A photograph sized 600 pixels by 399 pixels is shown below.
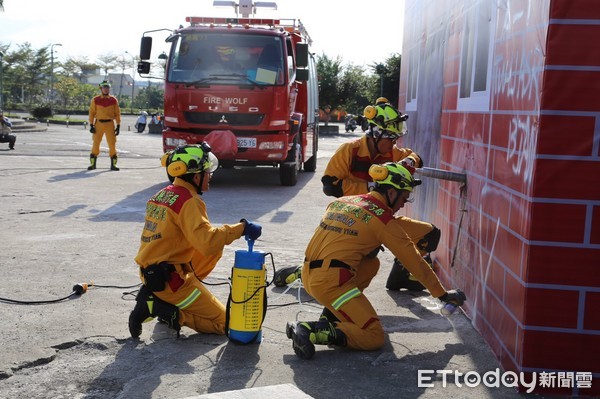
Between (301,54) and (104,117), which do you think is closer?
(301,54)

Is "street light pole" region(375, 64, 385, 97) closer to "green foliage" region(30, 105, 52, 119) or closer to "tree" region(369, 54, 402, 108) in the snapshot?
"tree" region(369, 54, 402, 108)

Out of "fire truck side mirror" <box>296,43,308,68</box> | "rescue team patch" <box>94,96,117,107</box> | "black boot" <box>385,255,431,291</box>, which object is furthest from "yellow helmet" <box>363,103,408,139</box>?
"rescue team patch" <box>94,96,117,107</box>

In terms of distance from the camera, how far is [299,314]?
595cm

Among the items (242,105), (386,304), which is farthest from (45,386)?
(242,105)

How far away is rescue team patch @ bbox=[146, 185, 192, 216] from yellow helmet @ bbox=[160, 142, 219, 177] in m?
0.11

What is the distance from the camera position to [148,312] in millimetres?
5156

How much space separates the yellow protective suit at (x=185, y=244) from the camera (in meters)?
4.94

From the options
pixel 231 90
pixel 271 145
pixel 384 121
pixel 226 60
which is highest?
pixel 226 60

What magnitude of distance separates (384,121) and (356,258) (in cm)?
193

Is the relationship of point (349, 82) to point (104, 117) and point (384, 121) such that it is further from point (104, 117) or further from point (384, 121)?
point (384, 121)

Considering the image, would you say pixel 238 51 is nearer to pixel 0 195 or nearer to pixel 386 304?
pixel 0 195

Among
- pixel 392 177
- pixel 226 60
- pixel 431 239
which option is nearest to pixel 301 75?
pixel 226 60

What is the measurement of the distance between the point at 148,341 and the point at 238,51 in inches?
351

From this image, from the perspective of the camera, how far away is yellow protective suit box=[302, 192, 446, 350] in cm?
495
